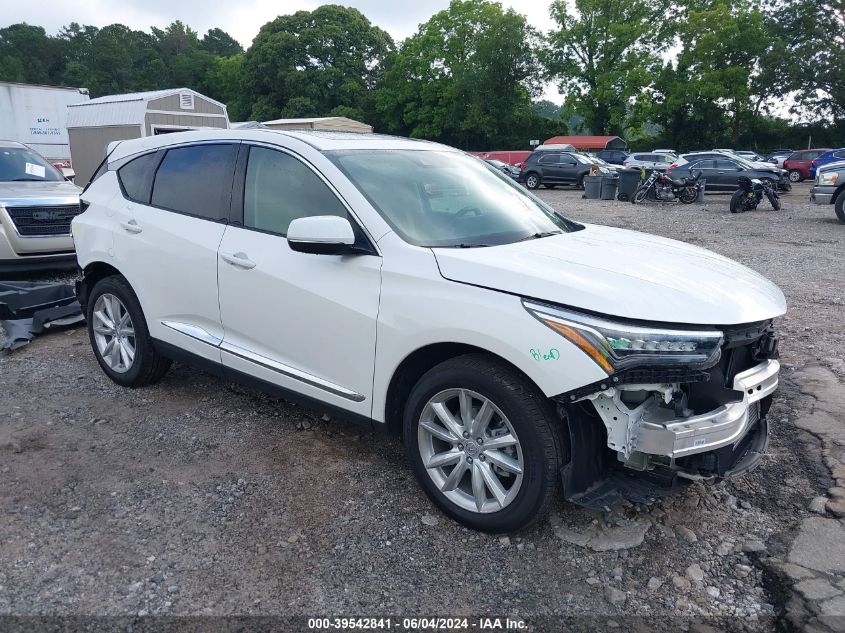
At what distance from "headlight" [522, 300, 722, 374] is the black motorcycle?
1651 centimetres

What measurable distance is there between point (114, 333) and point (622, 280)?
357 centimetres

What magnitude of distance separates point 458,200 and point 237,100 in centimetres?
6539

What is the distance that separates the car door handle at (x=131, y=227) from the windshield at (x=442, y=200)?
1.60 metres

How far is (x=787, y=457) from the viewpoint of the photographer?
3.65 meters

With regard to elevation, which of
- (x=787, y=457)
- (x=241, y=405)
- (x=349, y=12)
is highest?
(x=349, y=12)

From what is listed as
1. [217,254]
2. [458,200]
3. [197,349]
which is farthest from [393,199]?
[197,349]

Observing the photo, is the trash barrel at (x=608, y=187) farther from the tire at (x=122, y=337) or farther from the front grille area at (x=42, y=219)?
the tire at (x=122, y=337)

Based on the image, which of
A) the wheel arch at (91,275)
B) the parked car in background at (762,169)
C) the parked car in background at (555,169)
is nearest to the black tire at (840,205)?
the parked car in background at (762,169)

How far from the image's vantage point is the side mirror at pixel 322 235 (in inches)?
117

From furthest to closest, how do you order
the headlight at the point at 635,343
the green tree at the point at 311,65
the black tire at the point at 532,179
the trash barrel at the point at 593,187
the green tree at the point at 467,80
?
the green tree at the point at 311,65 → the green tree at the point at 467,80 → the black tire at the point at 532,179 → the trash barrel at the point at 593,187 → the headlight at the point at 635,343

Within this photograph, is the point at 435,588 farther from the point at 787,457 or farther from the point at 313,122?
the point at 313,122

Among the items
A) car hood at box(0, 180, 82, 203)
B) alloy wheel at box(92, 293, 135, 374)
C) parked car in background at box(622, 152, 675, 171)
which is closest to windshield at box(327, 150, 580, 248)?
alloy wheel at box(92, 293, 135, 374)

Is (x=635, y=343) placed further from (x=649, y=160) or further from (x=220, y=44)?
(x=220, y=44)

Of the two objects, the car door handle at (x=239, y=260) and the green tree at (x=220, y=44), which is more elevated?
the green tree at (x=220, y=44)
